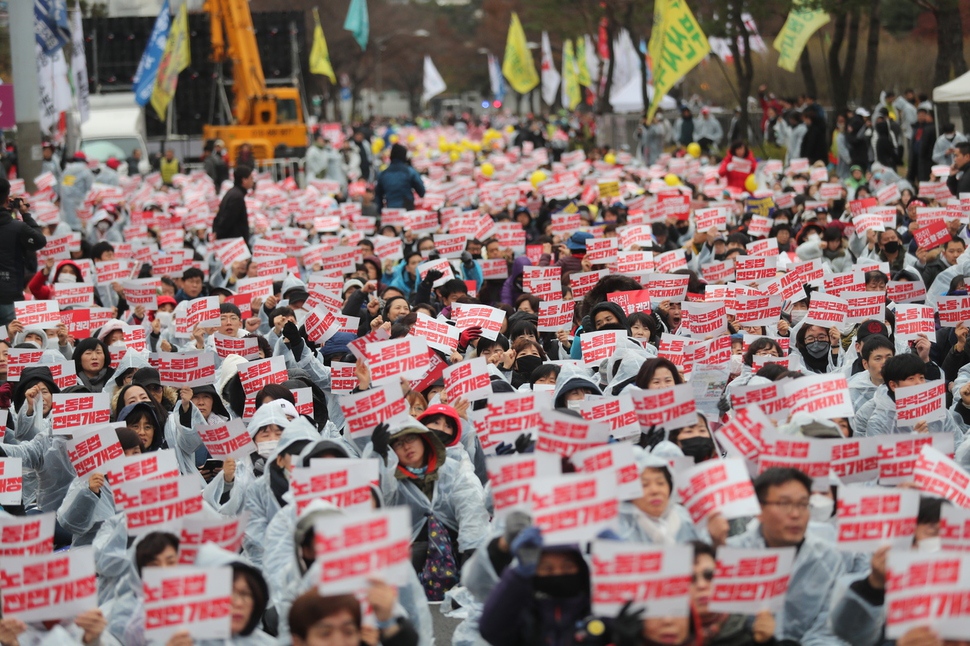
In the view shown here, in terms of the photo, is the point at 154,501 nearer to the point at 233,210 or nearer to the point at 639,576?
the point at 639,576

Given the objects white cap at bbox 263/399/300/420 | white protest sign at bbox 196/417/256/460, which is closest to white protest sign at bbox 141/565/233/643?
white protest sign at bbox 196/417/256/460

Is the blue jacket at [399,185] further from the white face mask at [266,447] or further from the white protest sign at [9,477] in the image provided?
the white protest sign at [9,477]

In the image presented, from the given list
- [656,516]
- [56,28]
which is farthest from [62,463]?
[56,28]

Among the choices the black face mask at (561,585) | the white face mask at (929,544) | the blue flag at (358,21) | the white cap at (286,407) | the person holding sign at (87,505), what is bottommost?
the person holding sign at (87,505)

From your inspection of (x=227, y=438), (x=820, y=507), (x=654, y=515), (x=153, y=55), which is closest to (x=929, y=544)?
(x=820, y=507)

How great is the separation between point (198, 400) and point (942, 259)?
6.78m

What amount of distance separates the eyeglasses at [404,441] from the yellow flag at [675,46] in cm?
1394

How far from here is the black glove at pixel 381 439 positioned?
21.9 feet

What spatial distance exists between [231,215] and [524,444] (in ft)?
30.4

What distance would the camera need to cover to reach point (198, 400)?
8508mm

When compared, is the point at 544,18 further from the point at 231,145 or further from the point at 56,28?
the point at 56,28

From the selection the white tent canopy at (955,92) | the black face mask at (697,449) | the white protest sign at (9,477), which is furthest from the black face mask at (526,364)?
the white tent canopy at (955,92)

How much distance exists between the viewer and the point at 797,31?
26.2 metres

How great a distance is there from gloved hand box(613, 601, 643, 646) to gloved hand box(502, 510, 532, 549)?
0.51m
